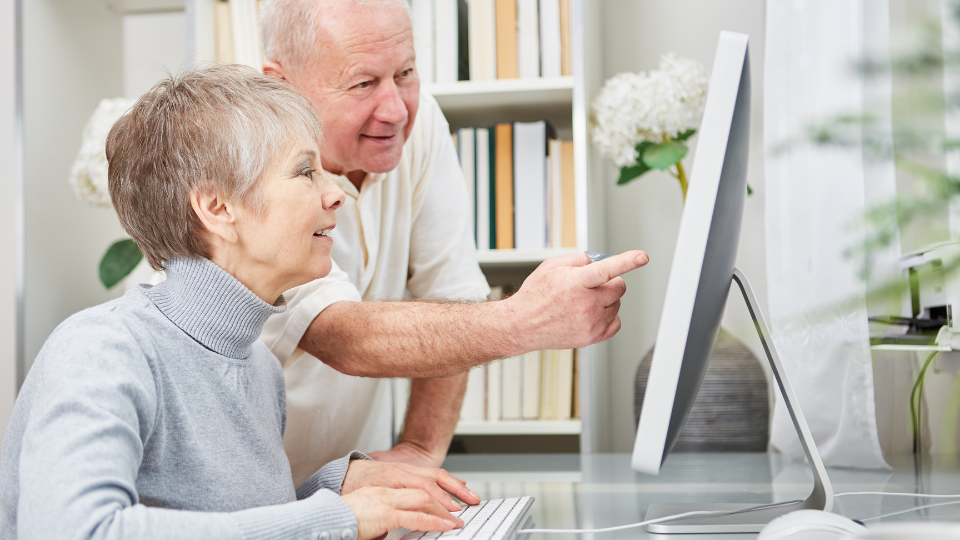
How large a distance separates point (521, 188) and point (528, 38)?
1.12 ft

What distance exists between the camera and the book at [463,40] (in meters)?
1.74

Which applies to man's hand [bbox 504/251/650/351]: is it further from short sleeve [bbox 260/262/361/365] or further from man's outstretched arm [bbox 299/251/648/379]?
short sleeve [bbox 260/262/361/365]

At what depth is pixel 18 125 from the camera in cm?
170

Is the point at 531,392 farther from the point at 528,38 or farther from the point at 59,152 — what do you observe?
the point at 59,152

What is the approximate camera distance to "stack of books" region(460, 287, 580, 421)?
1715 mm

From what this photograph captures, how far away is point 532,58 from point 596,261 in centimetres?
106

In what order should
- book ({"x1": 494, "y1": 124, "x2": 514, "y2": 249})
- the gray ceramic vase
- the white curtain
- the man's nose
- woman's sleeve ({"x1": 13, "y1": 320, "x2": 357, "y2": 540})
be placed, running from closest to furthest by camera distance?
woman's sleeve ({"x1": 13, "y1": 320, "x2": 357, "y2": 540}), the man's nose, the white curtain, the gray ceramic vase, book ({"x1": 494, "y1": 124, "x2": 514, "y2": 249})

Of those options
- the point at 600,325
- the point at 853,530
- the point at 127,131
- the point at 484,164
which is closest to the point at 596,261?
the point at 600,325

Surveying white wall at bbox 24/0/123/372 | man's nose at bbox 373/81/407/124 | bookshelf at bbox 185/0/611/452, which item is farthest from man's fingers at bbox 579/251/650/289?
white wall at bbox 24/0/123/372

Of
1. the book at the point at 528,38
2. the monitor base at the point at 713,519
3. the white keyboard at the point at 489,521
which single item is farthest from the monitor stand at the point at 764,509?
the book at the point at 528,38

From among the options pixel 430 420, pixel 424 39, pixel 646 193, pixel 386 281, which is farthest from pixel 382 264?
pixel 646 193

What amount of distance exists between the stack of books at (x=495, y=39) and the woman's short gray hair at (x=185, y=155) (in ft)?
3.37

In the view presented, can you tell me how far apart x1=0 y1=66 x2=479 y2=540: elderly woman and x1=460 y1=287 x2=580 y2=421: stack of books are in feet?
2.89

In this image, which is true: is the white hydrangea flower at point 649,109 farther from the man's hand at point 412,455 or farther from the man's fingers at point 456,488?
the man's fingers at point 456,488
